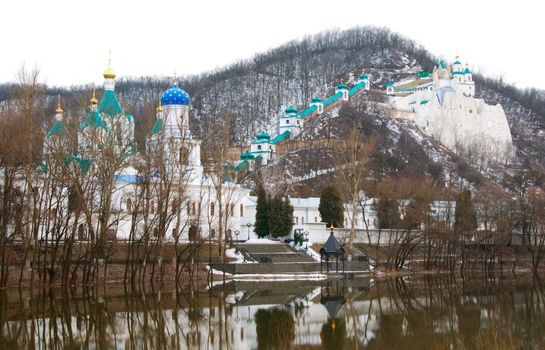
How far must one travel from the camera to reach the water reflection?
15.4 metres

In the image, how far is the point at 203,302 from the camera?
23.7 metres

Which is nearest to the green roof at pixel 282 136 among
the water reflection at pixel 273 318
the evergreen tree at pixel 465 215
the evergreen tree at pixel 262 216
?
the evergreen tree at pixel 262 216

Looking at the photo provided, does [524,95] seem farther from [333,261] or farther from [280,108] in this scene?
[333,261]

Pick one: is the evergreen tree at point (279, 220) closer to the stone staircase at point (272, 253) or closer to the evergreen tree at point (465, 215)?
the stone staircase at point (272, 253)

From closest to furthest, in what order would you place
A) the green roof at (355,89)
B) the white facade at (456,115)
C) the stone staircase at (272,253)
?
the stone staircase at (272,253) < the white facade at (456,115) < the green roof at (355,89)

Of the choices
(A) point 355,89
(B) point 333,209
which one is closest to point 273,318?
(B) point 333,209

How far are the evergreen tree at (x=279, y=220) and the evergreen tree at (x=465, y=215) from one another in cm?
914

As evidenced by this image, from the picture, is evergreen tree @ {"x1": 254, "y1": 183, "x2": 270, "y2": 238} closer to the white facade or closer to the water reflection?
the water reflection

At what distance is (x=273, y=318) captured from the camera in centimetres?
1953

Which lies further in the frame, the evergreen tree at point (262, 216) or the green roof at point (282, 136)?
the green roof at point (282, 136)

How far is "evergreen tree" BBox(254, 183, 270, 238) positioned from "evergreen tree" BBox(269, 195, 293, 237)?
49 cm

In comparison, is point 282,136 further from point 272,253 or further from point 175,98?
point 272,253

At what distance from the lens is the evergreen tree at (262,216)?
1799 inches

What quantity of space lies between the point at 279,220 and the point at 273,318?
2536cm
